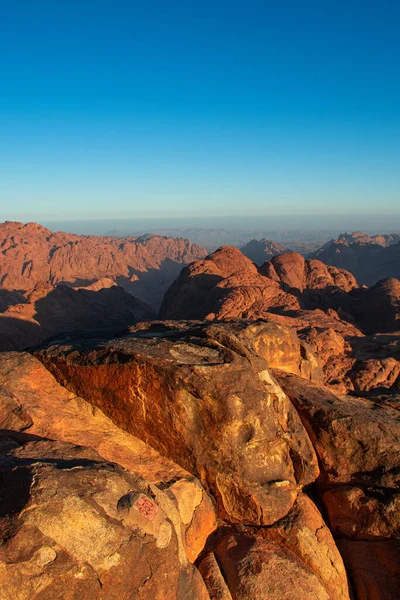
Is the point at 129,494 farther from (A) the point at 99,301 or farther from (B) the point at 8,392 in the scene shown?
(A) the point at 99,301

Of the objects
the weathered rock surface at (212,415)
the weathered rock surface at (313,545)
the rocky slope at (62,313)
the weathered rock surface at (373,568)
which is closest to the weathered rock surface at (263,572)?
the weathered rock surface at (313,545)

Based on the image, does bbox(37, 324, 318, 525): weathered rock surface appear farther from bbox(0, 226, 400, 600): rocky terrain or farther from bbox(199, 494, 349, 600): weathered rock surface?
bbox(199, 494, 349, 600): weathered rock surface

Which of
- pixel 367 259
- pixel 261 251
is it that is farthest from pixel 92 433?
pixel 261 251

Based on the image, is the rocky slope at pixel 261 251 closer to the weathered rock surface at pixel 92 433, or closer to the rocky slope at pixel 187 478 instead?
the rocky slope at pixel 187 478

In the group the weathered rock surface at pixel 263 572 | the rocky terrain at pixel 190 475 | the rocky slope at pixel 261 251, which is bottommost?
the rocky slope at pixel 261 251

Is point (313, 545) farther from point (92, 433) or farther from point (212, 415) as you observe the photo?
point (92, 433)

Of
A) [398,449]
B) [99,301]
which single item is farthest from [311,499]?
[99,301]
